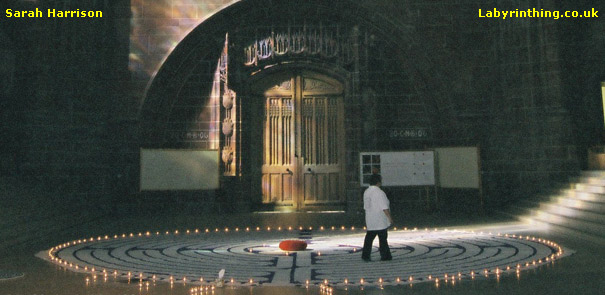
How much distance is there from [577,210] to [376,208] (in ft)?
16.6

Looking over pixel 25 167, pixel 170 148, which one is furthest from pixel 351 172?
pixel 25 167

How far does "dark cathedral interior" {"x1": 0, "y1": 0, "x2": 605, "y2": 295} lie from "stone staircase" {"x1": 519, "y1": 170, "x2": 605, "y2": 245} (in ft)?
0.27

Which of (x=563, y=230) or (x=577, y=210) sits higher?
(x=577, y=210)

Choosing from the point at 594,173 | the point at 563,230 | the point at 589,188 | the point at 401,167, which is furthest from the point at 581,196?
the point at 401,167

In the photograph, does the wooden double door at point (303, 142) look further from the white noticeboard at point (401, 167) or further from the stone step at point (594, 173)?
the stone step at point (594, 173)

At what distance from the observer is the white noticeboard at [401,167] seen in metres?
12.7

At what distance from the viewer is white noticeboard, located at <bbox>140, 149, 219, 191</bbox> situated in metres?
12.7

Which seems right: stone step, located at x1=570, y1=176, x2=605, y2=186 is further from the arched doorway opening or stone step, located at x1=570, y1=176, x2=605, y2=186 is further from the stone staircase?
the arched doorway opening

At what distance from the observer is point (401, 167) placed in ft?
42.1

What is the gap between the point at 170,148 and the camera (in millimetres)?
12977

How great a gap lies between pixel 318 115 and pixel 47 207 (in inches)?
270

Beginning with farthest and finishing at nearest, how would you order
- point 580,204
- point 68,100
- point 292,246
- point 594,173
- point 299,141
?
point 299,141 < point 68,100 < point 594,173 < point 580,204 < point 292,246

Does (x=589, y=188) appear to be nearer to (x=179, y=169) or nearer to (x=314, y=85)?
(x=314, y=85)

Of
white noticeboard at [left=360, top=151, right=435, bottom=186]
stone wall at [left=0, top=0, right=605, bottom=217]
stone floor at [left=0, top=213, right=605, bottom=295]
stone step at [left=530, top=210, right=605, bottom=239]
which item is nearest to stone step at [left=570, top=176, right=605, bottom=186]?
stone wall at [left=0, top=0, right=605, bottom=217]
